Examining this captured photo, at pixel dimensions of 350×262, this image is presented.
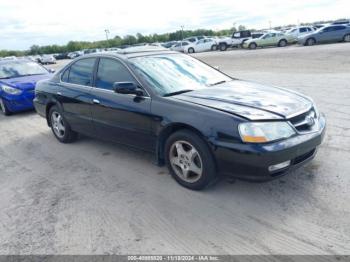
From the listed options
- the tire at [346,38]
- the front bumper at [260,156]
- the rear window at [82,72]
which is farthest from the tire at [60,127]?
the tire at [346,38]

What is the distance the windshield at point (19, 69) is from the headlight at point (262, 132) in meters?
7.95

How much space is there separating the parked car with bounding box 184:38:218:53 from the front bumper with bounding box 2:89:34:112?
99.1ft

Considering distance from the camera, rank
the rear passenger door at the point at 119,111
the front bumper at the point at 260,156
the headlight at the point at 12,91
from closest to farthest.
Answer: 1. the front bumper at the point at 260,156
2. the rear passenger door at the point at 119,111
3. the headlight at the point at 12,91

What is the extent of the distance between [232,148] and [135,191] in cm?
134


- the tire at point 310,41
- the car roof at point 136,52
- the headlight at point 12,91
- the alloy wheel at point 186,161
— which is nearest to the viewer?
the alloy wheel at point 186,161

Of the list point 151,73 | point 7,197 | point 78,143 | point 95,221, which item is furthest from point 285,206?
point 78,143

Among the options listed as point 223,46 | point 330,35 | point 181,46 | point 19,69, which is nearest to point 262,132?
point 19,69

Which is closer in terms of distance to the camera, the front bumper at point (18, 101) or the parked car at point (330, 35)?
the front bumper at point (18, 101)

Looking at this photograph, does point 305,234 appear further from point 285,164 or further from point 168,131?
point 168,131

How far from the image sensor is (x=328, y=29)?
26.6m

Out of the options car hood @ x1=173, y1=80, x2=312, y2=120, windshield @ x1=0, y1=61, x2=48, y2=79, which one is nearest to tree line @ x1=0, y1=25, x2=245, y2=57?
windshield @ x1=0, y1=61, x2=48, y2=79

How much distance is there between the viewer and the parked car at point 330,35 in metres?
26.3

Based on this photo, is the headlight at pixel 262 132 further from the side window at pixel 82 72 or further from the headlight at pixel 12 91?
the headlight at pixel 12 91

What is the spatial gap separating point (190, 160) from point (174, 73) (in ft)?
4.36
